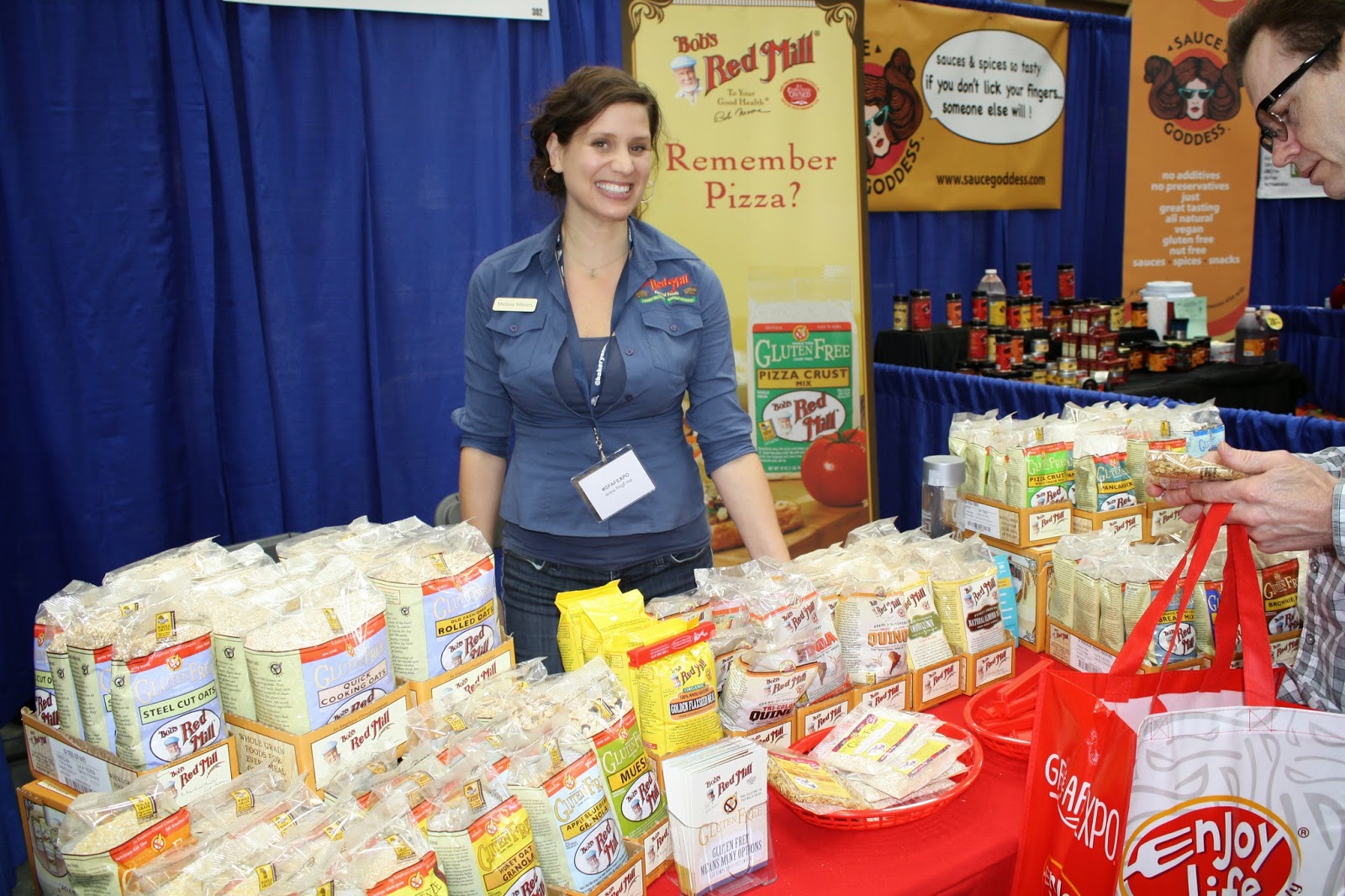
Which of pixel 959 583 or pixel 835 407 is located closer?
pixel 959 583

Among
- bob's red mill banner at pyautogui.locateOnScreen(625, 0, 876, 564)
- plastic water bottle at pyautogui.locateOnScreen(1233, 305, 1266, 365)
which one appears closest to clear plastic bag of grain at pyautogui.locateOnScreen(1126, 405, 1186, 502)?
bob's red mill banner at pyautogui.locateOnScreen(625, 0, 876, 564)

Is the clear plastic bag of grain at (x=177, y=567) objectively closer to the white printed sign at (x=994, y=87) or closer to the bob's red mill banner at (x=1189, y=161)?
the white printed sign at (x=994, y=87)

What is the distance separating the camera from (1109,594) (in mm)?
1531

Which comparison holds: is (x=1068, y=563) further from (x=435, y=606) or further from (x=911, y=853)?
(x=435, y=606)

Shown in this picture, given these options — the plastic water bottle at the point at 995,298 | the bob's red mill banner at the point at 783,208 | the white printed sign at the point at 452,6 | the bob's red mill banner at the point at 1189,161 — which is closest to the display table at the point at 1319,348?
the bob's red mill banner at the point at 1189,161

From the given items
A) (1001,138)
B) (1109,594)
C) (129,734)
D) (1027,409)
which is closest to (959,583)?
(1109,594)

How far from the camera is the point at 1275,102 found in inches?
50.1

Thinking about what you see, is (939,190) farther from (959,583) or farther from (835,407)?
(959,583)

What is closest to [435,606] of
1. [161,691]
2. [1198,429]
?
[161,691]

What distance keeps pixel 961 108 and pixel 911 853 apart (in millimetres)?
4739

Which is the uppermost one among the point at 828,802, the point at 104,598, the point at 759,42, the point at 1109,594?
the point at 759,42

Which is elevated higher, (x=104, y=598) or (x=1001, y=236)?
(x=1001, y=236)

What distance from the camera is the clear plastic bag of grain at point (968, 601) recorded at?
60.4 inches

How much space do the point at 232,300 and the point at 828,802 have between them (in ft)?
9.26
